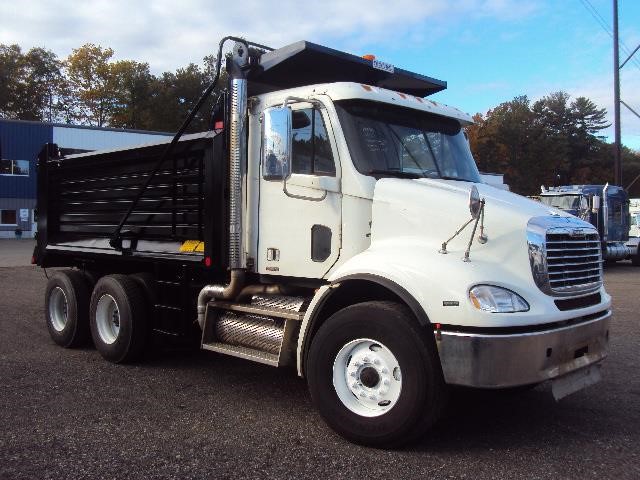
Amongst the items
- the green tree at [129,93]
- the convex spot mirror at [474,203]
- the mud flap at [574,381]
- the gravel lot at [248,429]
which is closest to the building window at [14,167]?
the green tree at [129,93]

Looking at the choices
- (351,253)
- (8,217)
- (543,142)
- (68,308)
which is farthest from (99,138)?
(543,142)

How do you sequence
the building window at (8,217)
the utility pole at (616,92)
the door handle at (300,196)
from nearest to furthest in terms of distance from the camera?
the door handle at (300,196)
the utility pole at (616,92)
the building window at (8,217)

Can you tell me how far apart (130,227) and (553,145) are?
2719 inches

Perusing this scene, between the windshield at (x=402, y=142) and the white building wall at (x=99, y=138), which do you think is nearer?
the windshield at (x=402, y=142)

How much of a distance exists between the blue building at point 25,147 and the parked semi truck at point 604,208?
23133 mm

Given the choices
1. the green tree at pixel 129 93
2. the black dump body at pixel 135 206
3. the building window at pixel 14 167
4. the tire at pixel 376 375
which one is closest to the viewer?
the tire at pixel 376 375

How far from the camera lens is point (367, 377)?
14.3ft

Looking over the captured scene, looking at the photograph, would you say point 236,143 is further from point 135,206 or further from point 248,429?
point 248,429

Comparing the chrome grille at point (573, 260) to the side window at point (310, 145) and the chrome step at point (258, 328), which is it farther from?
the chrome step at point (258, 328)

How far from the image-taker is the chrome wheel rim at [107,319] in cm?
696

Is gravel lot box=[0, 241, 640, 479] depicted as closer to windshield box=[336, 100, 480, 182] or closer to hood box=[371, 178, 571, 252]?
hood box=[371, 178, 571, 252]

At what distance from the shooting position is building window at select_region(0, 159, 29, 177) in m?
37.5

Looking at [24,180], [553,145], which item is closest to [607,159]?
[553,145]

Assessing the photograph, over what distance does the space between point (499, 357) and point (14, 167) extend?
3960 cm
